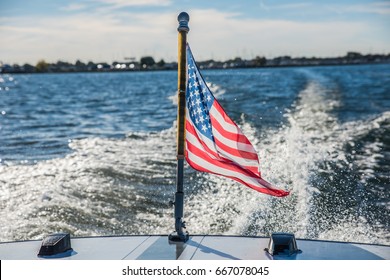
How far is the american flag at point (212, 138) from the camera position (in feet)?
15.4

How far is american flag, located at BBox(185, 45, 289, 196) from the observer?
15.4 ft

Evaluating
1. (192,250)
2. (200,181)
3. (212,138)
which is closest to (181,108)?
(212,138)

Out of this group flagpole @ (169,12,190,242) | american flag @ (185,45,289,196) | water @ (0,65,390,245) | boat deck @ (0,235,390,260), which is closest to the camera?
boat deck @ (0,235,390,260)

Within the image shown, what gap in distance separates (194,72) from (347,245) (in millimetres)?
2024

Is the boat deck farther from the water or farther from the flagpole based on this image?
the water

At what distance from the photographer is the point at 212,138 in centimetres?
475

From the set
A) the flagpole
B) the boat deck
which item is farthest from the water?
the flagpole

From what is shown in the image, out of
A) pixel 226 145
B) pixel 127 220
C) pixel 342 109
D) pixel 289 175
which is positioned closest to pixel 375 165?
pixel 289 175

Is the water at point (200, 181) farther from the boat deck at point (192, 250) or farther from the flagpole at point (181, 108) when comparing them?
the flagpole at point (181, 108)

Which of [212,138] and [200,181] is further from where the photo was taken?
[200,181]

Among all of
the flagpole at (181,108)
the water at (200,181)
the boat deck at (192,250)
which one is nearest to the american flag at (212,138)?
the flagpole at (181,108)

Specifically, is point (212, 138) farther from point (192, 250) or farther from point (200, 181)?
point (200, 181)

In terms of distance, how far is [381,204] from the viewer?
8531 mm
